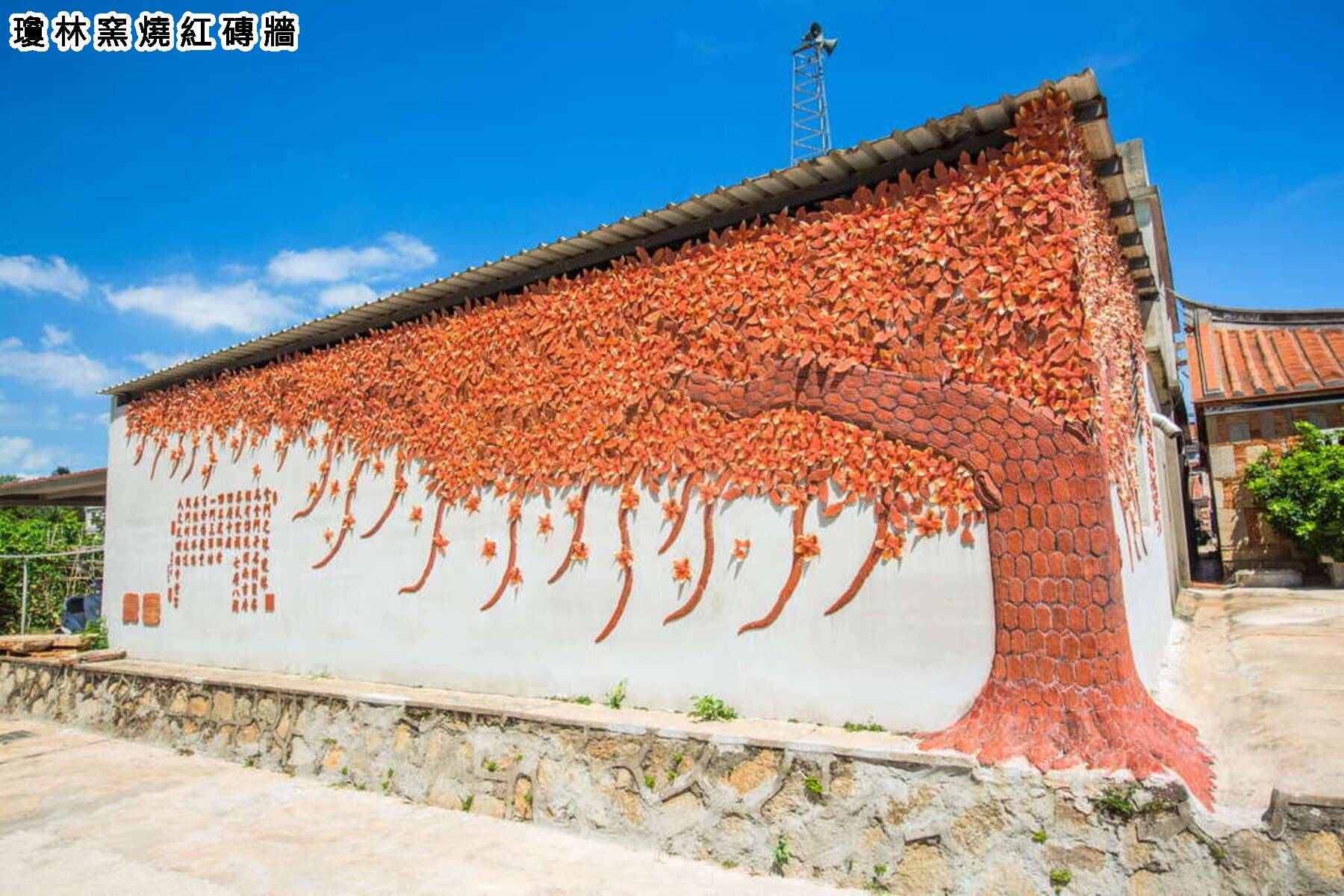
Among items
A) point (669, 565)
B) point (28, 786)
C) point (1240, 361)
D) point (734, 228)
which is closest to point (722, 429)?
point (669, 565)

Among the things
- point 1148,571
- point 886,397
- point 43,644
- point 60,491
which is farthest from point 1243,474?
point 60,491

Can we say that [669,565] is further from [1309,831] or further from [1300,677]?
[1300,677]

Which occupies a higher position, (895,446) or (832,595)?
(895,446)

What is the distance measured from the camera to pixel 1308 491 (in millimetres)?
10062

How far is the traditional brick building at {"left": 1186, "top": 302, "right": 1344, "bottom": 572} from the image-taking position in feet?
35.4

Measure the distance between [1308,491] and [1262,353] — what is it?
121 inches

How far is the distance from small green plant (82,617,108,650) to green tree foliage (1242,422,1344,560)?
13.8 m

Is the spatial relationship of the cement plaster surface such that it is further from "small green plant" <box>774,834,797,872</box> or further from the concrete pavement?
the concrete pavement

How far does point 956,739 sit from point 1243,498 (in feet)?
30.2

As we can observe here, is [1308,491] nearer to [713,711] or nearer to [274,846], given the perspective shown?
[713,711]

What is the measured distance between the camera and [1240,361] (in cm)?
1223

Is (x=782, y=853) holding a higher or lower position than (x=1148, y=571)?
lower

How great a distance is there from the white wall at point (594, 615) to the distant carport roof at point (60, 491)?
120 inches

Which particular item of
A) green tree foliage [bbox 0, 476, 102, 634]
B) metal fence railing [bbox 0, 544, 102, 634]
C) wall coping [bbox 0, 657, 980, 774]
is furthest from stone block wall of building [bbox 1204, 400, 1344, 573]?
green tree foliage [bbox 0, 476, 102, 634]
